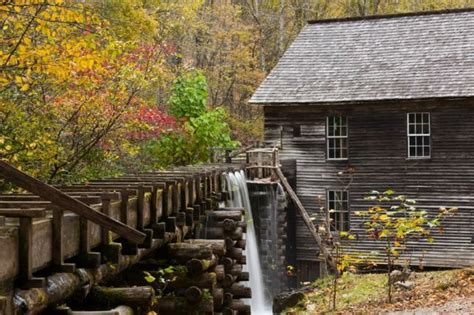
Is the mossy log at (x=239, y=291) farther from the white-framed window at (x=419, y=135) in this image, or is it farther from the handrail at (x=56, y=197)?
the white-framed window at (x=419, y=135)

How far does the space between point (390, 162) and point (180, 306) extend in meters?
18.3

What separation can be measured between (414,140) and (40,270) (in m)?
21.7

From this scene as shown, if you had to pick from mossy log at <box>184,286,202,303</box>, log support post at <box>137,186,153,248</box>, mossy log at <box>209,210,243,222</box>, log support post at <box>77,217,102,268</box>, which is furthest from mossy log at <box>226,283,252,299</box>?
log support post at <box>77,217,102,268</box>

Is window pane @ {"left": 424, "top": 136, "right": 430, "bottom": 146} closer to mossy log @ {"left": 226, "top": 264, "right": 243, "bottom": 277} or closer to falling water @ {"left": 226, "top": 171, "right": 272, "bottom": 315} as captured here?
falling water @ {"left": 226, "top": 171, "right": 272, "bottom": 315}

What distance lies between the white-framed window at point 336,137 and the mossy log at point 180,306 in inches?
710

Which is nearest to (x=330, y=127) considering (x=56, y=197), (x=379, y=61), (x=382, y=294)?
(x=379, y=61)

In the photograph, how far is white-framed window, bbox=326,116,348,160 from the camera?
2620 cm

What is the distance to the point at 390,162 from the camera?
25.5 m

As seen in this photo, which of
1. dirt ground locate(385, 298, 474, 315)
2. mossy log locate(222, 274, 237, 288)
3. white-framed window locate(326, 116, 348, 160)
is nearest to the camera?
mossy log locate(222, 274, 237, 288)

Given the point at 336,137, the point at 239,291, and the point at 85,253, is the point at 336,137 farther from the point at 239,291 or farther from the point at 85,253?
the point at 85,253

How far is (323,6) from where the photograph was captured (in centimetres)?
4772

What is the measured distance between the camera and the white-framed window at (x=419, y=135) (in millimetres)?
25016

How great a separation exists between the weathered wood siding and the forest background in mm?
3015

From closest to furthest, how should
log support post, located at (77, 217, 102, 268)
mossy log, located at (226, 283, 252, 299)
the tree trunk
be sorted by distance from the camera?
log support post, located at (77, 217, 102, 268) → mossy log, located at (226, 283, 252, 299) → the tree trunk
